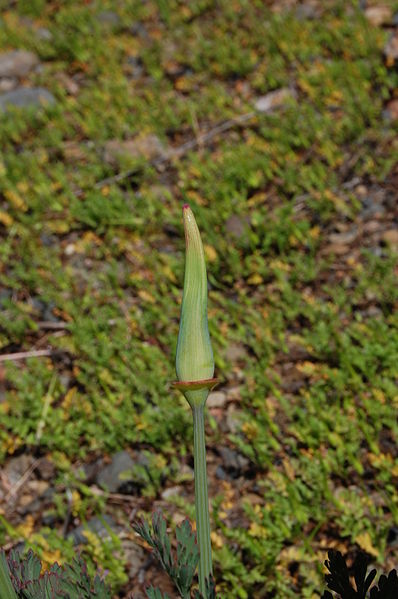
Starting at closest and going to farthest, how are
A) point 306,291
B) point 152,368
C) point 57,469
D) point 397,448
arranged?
point 397,448 → point 57,469 → point 152,368 → point 306,291

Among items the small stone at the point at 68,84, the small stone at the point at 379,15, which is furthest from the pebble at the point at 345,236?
the small stone at the point at 68,84

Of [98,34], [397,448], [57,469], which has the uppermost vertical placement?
[98,34]

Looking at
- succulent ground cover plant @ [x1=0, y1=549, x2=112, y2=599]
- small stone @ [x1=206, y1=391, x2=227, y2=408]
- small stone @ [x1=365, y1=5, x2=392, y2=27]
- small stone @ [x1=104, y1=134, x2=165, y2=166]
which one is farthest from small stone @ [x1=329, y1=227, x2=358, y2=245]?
succulent ground cover plant @ [x1=0, y1=549, x2=112, y2=599]

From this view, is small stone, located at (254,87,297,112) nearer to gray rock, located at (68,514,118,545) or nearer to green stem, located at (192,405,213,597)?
gray rock, located at (68,514,118,545)

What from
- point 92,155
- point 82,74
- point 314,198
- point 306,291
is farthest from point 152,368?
point 82,74

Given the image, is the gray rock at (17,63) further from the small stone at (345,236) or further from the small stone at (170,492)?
the small stone at (170,492)

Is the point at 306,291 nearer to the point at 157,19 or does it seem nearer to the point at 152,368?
the point at 152,368
